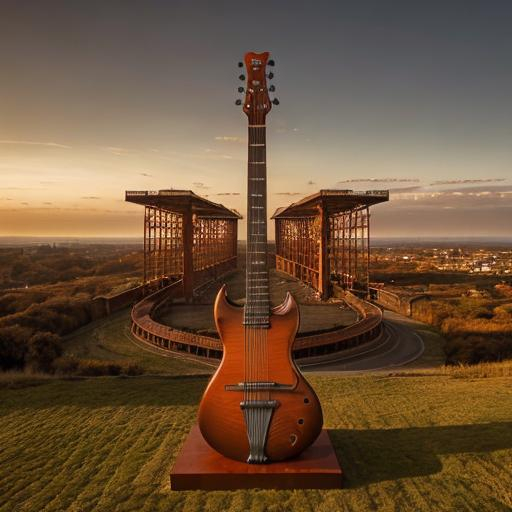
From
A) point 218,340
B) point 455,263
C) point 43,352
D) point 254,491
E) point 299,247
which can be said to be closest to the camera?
point 254,491

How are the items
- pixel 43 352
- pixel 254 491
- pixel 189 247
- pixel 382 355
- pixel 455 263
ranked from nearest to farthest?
pixel 254 491, pixel 43 352, pixel 382 355, pixel 189 247, pixel 455 263

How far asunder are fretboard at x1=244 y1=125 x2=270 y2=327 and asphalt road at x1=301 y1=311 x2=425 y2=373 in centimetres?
1079

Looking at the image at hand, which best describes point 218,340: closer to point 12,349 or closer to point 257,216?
point 12,349

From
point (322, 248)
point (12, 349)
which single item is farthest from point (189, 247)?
point (12, 349)

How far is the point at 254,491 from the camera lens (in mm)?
5062

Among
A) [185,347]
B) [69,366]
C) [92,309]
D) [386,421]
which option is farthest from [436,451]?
[92,309]

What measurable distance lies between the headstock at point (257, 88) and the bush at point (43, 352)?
12.3 m

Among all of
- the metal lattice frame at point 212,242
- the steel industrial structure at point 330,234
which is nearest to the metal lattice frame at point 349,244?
the steel industrial structure at point 330,234

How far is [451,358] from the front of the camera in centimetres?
1733

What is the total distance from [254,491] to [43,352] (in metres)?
13.2

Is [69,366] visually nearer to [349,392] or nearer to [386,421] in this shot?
[349,392]

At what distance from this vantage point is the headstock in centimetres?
596

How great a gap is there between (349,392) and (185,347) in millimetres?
10706

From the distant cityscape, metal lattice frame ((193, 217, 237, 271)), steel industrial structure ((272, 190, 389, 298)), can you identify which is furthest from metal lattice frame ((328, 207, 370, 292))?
the distant cityscape
